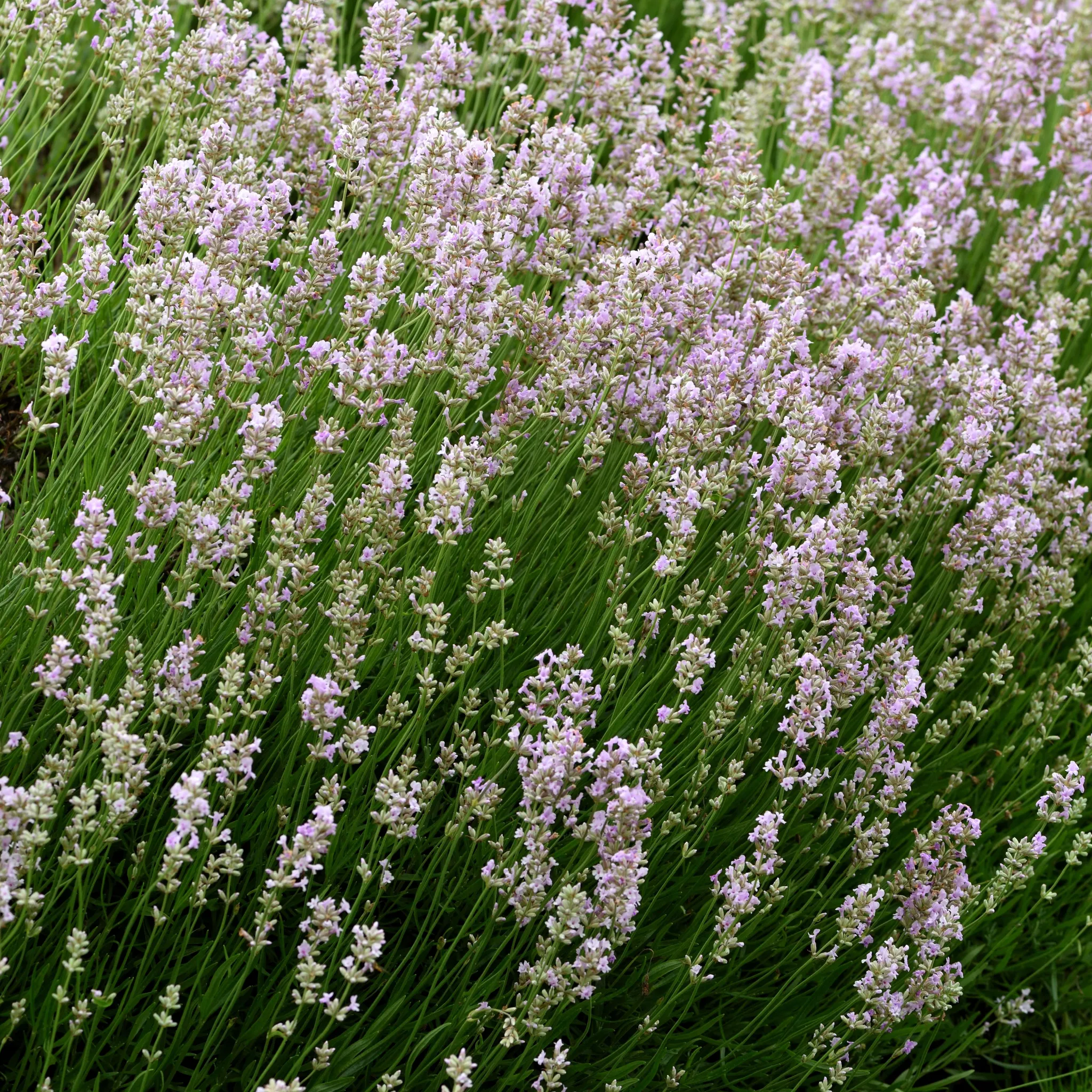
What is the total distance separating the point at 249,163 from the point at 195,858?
1.48 meters

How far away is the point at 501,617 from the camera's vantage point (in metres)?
3.04

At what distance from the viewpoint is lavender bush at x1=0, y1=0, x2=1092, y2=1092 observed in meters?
2.30

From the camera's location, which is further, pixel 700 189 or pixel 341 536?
pixel 700 189

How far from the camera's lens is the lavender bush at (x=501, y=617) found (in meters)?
2.30

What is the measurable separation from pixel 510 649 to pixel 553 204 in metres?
1.26

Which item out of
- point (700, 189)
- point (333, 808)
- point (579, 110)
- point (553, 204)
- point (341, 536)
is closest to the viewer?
point (333, 808)

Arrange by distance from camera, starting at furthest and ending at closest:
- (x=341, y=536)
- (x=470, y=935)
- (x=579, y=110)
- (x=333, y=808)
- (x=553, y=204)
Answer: (x=579, y=110), (x=553, y=204), (x=341, y=536), (x=470, y=935), (x=333, y=808)

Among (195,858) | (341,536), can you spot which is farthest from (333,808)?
(341,536)

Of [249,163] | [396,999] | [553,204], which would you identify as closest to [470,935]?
[396,999]

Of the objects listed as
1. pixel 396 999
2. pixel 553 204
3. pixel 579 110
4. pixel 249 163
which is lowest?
pixel 396 999

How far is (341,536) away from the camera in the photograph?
2.74 meters

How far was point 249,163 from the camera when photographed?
278 centimetres

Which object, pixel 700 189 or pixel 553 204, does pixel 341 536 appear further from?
pixel 700 189

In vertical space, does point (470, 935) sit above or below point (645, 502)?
below
